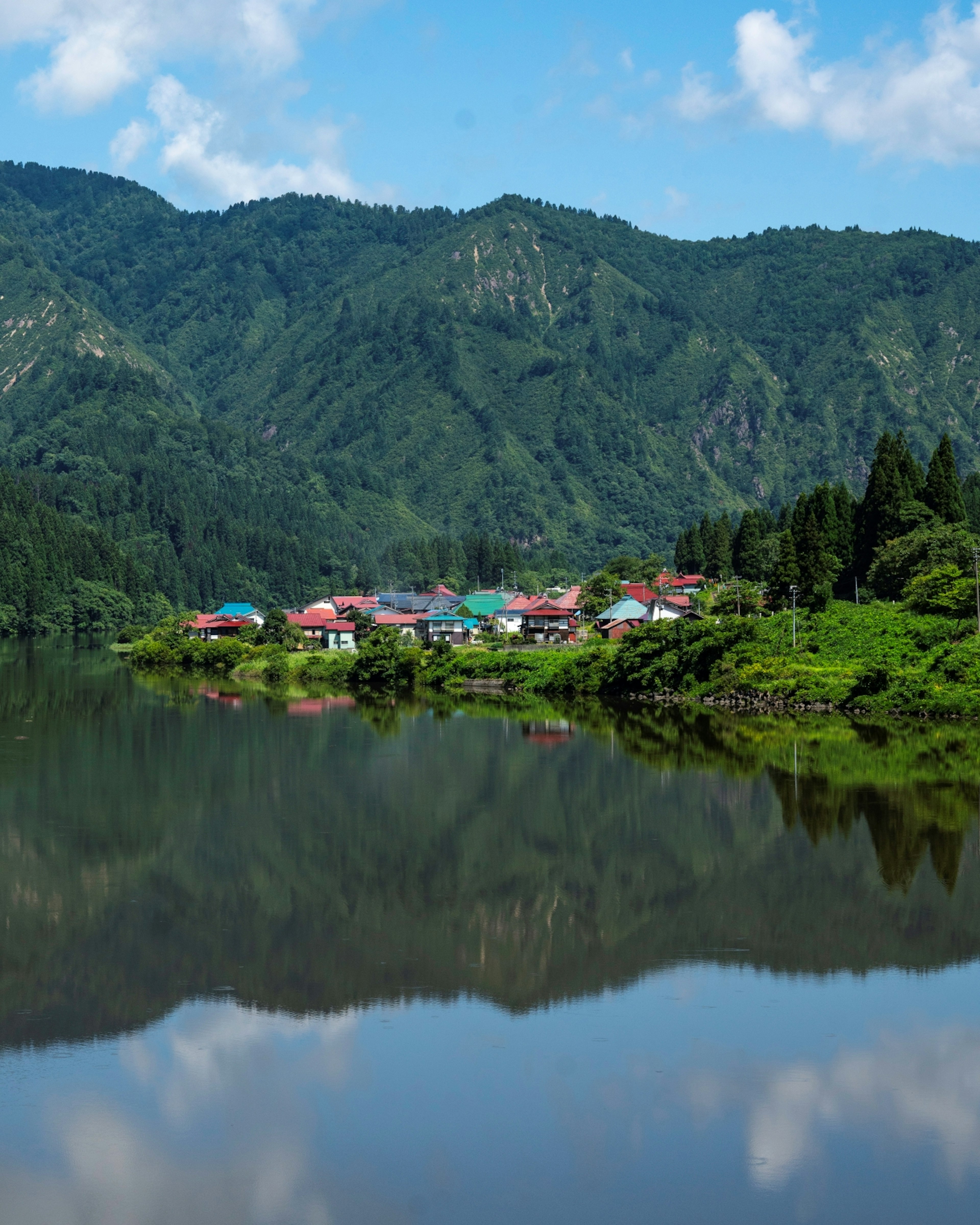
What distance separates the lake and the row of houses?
136ft

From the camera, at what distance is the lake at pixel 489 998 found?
1448 centimetres

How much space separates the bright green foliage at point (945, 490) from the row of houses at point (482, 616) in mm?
12587

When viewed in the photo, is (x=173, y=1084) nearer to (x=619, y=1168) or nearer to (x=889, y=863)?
(x=619, y=1168)

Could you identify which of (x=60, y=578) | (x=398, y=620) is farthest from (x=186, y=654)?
(x=60, y=578)

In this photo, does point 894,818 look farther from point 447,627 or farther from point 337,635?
point 337,635

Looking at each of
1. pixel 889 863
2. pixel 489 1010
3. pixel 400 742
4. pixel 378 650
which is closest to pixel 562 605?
pixel 378 650

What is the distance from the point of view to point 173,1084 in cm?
1670

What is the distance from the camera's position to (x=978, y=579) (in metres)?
53.0

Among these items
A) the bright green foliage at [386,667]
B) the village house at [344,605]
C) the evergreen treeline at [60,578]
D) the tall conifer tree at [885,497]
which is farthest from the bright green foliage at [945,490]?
Result: the evergreen treeline at [60,578]

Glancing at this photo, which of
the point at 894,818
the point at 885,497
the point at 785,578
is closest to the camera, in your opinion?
the point at 894,818

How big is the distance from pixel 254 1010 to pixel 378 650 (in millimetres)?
52424

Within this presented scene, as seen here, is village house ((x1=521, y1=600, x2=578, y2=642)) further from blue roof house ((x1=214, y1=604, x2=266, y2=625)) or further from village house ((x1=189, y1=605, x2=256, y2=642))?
village house ((x1=189, y1=605, x2=256, y2=642))

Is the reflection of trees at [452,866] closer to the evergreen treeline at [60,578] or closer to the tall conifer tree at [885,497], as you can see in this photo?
the tall conifer tree at [885,497]

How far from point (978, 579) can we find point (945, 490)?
13.5 meters
